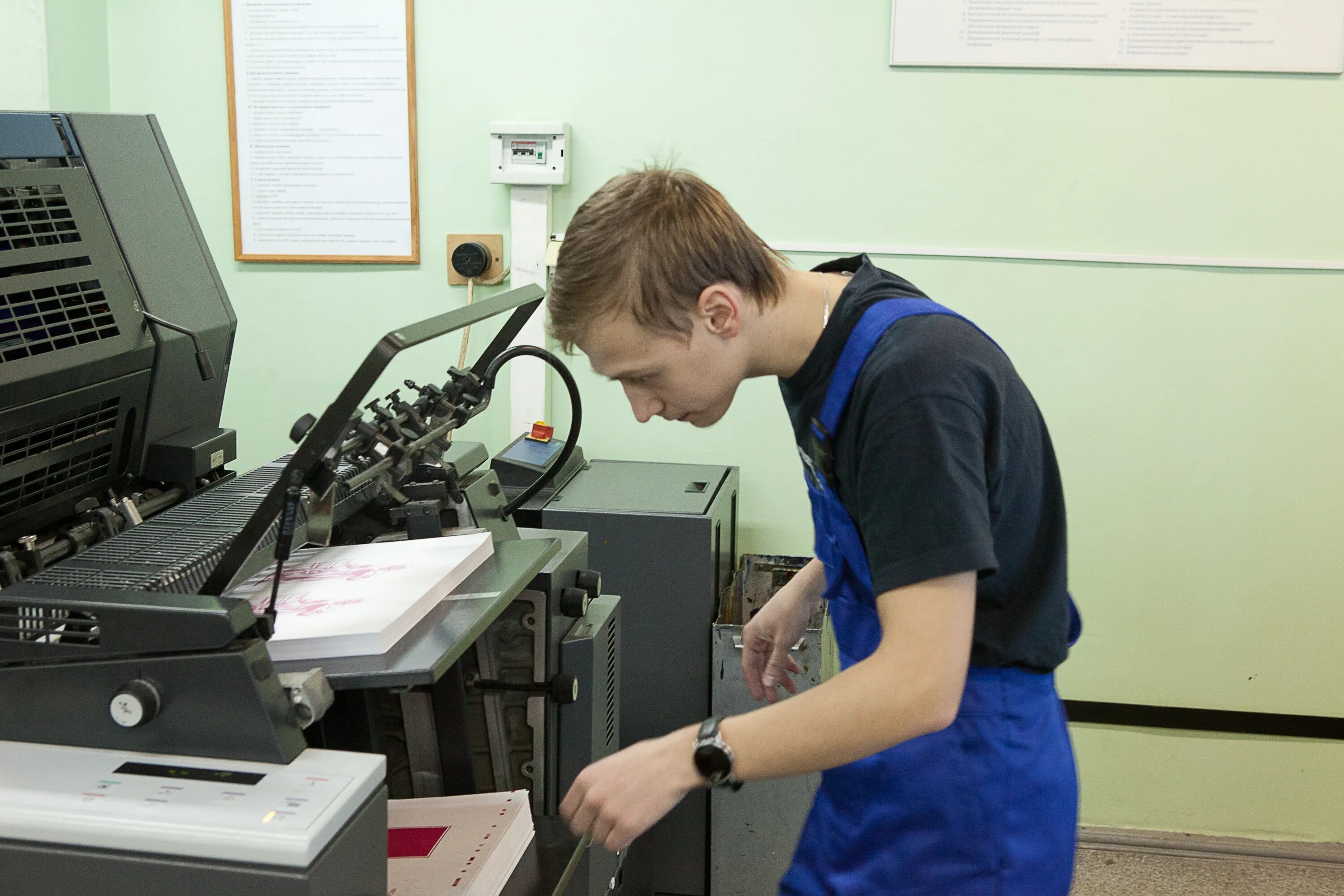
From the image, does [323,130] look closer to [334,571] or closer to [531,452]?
[531,452]

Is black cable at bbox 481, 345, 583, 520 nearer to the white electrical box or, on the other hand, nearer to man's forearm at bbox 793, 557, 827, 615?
man's forearm at bbox 793, 557, 827, 615

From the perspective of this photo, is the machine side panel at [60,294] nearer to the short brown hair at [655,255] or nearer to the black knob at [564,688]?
the short brown hair at [655,255]

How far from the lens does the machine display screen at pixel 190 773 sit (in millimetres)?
746

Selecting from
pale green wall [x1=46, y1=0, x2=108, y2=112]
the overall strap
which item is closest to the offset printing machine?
the overall strap

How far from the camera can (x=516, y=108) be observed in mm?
2199

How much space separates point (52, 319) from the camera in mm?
938

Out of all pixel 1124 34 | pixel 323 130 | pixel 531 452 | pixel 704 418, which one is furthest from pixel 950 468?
pixel 323 130

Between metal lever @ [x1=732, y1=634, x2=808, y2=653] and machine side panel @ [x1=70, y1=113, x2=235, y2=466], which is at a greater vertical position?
machine side panel @ [x1=70, y1=113, x2=235, y2=466]

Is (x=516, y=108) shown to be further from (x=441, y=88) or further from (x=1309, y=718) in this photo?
(x=1309, y=718)

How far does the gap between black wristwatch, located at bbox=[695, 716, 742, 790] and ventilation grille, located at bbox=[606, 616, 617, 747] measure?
1.64ft

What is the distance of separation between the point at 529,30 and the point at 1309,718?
2.18 meters

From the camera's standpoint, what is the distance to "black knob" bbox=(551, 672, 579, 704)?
1162 millimetres

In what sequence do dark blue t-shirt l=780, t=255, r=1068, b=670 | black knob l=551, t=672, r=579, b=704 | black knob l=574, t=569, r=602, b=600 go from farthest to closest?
black knob l=574, t=569, r=602, b=600
black knob l=551, t=672, r=579, b=704
dark blue t-shirt l=780, t=255, r=1068, b=670

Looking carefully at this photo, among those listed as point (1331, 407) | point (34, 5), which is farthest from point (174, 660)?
point (1331, 407)
